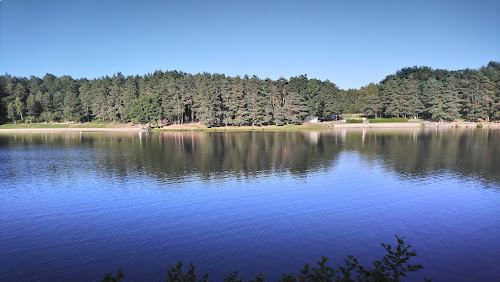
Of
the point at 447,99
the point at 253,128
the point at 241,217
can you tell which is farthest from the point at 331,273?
the point at 447,99

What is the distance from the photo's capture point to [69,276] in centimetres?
1137

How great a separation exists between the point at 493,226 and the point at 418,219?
10.7 ft

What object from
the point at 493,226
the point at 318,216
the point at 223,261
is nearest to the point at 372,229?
the point at 318,216

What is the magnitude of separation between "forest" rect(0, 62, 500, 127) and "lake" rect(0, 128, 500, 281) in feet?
207

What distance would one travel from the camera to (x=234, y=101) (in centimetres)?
9331

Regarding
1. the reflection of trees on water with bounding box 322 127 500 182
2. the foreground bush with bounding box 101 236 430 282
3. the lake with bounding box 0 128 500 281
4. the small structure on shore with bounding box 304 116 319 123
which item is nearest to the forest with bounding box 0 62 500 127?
the small structure on shore with bounding box 304 116 319 123

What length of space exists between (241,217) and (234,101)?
77.6m

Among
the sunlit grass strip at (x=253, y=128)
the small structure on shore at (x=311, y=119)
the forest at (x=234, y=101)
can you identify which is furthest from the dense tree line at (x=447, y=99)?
the sunlit grass strip at (x=253, y=128)

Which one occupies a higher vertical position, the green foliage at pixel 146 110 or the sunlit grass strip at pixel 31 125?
the green foliage at pixel 146 110

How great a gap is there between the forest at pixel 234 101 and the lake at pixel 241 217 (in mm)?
63103

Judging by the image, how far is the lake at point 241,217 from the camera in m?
12.3

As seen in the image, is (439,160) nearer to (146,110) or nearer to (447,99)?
(447,99)

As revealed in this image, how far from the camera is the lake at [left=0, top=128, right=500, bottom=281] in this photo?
12.3 metres

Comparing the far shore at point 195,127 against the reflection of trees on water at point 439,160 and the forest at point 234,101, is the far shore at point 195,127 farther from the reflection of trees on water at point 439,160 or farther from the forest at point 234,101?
the reflection of trees on water at point 439,160
